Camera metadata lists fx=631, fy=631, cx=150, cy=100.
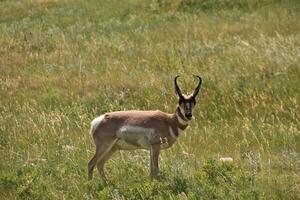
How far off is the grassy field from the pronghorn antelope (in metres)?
0.39

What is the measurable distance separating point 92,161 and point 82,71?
7.47 metres

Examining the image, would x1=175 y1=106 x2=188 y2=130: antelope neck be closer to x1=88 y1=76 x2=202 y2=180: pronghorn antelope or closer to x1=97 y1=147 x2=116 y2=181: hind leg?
x1=88 y1=76 x2=202 y2=180: pronghorn antelope

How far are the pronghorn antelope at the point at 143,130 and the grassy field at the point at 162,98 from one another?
39 centimetres

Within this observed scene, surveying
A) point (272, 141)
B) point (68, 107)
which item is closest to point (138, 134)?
point (272, 141)

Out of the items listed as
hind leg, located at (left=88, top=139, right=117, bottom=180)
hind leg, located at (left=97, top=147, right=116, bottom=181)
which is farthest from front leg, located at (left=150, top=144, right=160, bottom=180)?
hind leg, located at (left=97, top=147, right=116, bottom=181)

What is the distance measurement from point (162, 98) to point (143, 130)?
201 inches

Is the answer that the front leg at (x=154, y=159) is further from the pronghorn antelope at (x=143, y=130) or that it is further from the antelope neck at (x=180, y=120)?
the antelope neck at (x=180, y=120)

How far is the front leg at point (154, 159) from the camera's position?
7578 mm

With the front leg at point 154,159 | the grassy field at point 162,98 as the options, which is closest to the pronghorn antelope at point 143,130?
the front leg at point 154,159

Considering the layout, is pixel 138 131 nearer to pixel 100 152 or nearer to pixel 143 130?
pixel 143 130

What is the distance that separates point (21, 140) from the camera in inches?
406

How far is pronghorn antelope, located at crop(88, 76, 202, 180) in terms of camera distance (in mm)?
7613

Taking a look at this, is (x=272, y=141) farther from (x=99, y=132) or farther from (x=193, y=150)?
(x=99, y=132)

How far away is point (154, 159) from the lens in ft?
24.9
